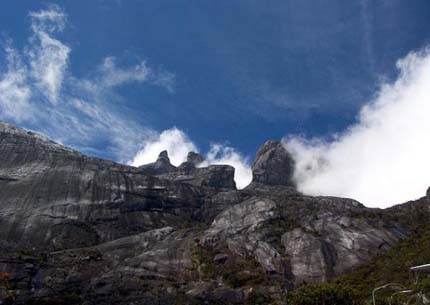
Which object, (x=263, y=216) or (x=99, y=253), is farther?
(x=263, y=216)

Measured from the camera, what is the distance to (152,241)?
157 m

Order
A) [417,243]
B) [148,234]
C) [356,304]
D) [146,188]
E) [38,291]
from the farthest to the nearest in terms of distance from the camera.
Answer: [146,188] → [148,234] → [417,243] → [38,291] → [356,304]

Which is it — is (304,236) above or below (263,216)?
below

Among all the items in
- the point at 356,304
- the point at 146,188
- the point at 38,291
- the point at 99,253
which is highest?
the point at 146,188

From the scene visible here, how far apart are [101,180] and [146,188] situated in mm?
16344

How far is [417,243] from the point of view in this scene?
138m

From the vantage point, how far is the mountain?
127 m

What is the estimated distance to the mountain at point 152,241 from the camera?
126938 mm

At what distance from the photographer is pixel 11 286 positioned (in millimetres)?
125125

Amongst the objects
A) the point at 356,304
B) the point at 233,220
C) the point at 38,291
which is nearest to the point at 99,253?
the point at 38,291

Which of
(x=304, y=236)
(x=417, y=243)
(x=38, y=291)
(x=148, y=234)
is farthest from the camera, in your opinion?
(x=148, y=234)

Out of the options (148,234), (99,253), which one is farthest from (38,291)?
(148,234)

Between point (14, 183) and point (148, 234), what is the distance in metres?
55.7

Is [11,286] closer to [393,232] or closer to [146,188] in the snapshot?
[146,188]
